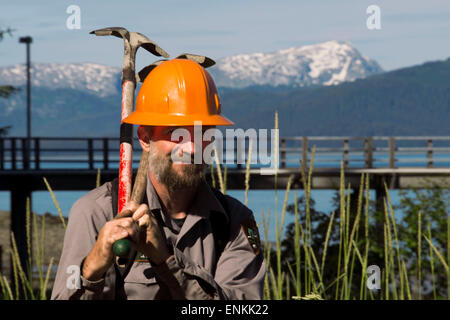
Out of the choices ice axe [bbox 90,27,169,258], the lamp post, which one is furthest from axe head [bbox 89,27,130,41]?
the lamp post

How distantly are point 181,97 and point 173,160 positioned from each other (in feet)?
0.62

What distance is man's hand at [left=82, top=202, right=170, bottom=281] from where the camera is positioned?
5.43 feet

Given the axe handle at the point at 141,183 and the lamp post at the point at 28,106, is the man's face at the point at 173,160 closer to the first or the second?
the axe handle at the point at 141,183

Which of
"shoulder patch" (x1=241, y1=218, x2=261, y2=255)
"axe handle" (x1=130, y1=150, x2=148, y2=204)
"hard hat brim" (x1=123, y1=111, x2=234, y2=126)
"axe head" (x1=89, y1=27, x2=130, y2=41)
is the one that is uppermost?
"axe head" (x1=89, y1=27, x2=130, y2=41)

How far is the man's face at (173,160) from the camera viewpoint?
183 cm

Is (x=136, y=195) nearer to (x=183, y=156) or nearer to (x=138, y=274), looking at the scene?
(x=183, y=156)

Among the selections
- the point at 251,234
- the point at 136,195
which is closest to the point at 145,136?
the point at 136,195

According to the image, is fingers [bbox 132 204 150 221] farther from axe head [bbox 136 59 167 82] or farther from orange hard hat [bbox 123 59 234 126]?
axe head [bbox 136 59 167 82]

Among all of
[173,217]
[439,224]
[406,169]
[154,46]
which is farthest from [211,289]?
[406,169]

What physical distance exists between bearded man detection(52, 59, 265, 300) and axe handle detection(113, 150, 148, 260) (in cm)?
3

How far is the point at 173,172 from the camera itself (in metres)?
1.88

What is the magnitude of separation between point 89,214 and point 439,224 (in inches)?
574
